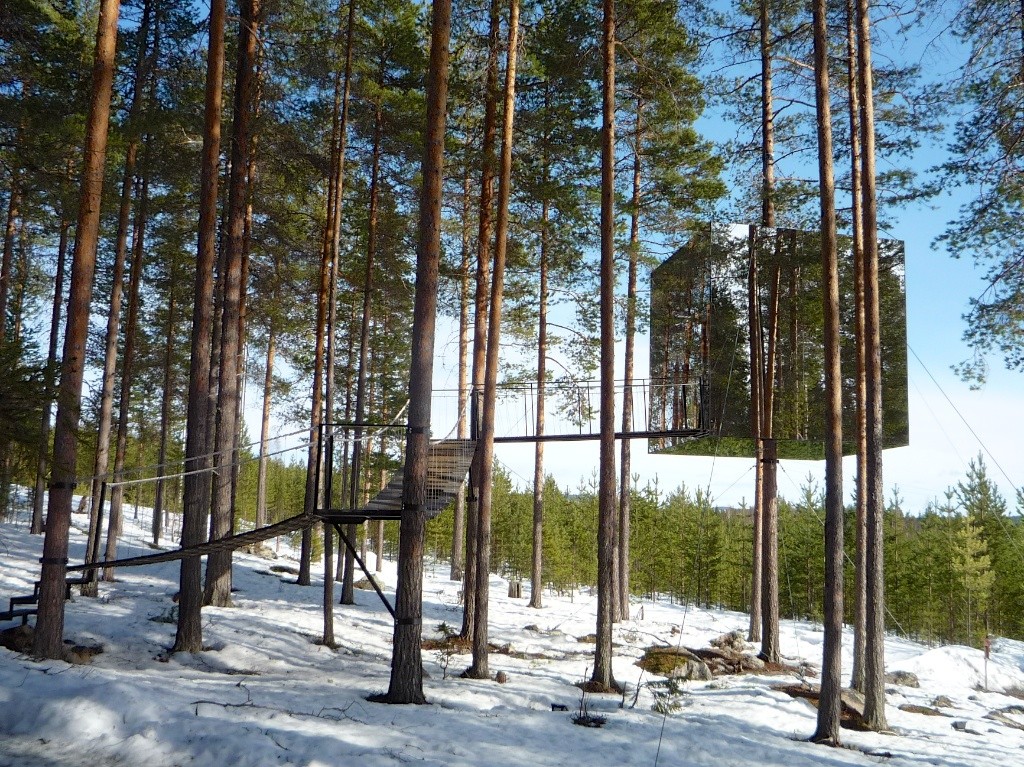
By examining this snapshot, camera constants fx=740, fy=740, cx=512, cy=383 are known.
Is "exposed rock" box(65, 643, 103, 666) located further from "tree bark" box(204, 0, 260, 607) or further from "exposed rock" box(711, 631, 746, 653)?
"exposed rock" box(711, 631, 746, 653)

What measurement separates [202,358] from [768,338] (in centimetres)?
975

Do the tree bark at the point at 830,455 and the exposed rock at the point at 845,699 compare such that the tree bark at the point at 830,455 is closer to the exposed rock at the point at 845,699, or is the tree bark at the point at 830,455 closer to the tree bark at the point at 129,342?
the exposed rock at the point at 845,699

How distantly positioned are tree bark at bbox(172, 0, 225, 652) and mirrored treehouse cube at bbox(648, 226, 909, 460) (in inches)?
293

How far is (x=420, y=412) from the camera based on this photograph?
786 cm

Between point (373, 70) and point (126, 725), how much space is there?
39.1ft

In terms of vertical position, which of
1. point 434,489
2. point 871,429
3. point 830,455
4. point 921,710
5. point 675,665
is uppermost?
point 871,429

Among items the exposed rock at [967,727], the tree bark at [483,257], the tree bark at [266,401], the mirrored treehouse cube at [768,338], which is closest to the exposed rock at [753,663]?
Result: the exposed rock at [967,727]

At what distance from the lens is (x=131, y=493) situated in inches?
1460

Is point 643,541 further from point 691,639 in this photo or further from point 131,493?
point 131,493

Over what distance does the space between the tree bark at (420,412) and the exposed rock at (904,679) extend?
9970mm

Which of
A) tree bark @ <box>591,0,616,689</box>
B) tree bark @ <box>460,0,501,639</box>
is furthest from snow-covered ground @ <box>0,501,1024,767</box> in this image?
tree bark @ <box>460,0,501,639</box>

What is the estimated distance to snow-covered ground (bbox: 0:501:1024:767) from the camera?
5.41m

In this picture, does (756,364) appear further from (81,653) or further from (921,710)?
(81,653)

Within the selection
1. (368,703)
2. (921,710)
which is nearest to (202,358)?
(368,703)
